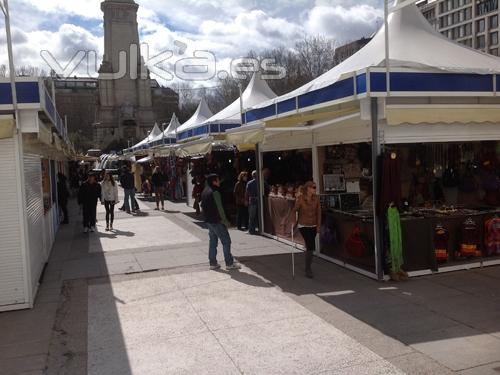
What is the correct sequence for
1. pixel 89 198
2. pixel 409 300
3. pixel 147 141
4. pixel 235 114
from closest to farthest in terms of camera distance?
pixel 409 300 < pixel 89 198 < pixel 235 114 < pixel 147 141

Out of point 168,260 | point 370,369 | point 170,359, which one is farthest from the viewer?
point 168,260

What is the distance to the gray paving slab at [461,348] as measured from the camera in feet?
15.9

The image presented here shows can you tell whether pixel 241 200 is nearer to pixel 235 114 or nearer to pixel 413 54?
pixel 235 114

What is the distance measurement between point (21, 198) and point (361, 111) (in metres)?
5.18

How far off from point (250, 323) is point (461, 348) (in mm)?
2415

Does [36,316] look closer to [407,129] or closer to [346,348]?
[346,348]

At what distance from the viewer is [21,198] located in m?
7.34

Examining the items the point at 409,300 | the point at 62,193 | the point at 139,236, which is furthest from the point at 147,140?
the point at 409,300

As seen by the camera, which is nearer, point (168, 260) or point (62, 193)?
point (168, 260)

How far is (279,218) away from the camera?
11.9 m

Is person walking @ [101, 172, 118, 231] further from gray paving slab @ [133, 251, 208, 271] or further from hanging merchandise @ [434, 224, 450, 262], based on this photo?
hanging merchandise @ [434, 224, 450, 262]

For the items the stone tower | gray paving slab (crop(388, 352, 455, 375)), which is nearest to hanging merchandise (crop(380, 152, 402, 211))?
gray paving slab (crop(388, 352, 455, 375))

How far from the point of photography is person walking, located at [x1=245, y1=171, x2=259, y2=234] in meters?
12.9

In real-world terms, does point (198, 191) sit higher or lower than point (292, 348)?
higher
